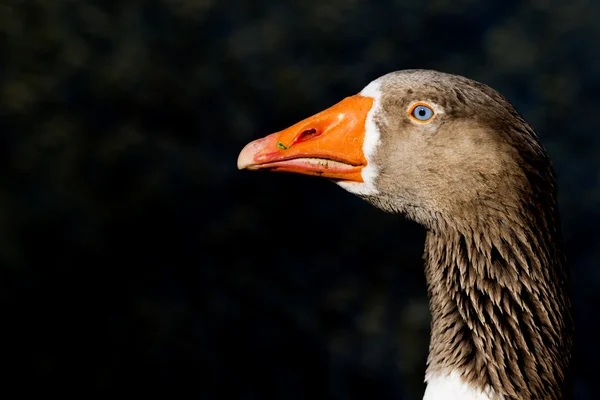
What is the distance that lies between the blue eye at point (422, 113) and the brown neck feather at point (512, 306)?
Answer: 1.69 feet

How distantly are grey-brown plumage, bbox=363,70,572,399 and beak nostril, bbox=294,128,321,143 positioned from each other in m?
0.33

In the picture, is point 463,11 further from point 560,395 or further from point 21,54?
point 560,395

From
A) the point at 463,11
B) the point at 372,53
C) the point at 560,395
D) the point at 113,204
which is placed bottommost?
the point at 560,395

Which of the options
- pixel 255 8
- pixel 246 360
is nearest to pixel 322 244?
pixel 246 360

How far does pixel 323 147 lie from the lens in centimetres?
413

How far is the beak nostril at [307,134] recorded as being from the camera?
4168mm

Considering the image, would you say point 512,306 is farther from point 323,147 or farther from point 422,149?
point 323,147

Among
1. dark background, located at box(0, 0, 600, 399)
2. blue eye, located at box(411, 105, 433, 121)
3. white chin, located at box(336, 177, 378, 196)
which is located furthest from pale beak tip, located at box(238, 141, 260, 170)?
dark background, located at box(0, 0, 600, 399)

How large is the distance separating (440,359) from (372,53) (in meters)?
5.68

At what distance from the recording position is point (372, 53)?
9.24 meters

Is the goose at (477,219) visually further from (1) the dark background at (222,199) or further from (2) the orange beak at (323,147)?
(1) the dark background at (222,199)

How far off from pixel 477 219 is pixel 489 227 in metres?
0.06

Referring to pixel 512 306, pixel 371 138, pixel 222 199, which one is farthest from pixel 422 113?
pixel 222 199

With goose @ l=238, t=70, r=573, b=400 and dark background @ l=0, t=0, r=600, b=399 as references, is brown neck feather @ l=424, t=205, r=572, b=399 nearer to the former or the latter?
goose @ l=238, t=70, r=573, b=400
